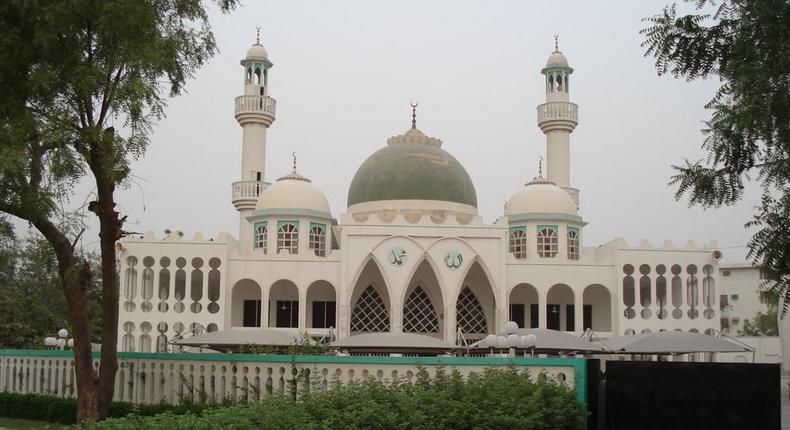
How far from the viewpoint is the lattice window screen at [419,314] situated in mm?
38312

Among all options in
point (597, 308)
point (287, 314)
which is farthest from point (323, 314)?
point (597, 308)

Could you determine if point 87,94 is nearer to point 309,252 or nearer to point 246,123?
point 309,252

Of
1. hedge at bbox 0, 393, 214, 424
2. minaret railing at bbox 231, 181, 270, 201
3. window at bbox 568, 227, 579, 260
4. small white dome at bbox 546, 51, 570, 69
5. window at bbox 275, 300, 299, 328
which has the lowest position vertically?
hedge at bbox 0, 393, 214, 424

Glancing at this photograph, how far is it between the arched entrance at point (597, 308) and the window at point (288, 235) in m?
12.1

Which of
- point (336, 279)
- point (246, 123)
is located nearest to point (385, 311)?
point (336, 279)

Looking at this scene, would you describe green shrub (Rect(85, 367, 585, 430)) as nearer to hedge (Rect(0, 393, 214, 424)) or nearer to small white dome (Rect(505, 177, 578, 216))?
hedge (Rect(0, 393, 214, 424))

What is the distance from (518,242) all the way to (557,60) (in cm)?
994

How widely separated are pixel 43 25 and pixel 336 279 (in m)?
23.6

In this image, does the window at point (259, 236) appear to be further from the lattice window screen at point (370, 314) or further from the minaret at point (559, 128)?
the minaret at point (559, 128)

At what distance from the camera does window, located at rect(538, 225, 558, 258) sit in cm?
3838

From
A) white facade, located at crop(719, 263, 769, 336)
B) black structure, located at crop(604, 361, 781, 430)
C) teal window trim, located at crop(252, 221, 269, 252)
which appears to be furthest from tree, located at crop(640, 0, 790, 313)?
white facade, located at crop(719, 263, 769, 336)

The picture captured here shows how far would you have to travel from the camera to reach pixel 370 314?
38.4 metres

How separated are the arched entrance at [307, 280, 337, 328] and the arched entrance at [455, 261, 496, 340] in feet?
17.0

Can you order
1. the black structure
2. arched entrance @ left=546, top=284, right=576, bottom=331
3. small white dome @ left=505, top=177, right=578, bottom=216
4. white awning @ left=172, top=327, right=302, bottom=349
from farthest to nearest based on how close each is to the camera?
1. arched entrance @ left=546, top=284, right=576, bottom=331
2. small white dome @ left=505, top=177, right=578, bottom=216
3. white awning @ left=172, top=327, right=302, bottom=349
4. the black structure
